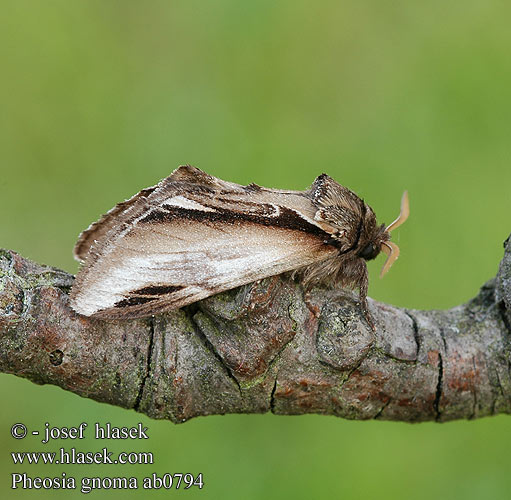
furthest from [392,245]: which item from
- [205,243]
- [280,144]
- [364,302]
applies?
[280,144]

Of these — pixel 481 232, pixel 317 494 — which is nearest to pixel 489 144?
pixel 481 232

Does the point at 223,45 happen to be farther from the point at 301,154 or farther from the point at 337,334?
the point at 337,334

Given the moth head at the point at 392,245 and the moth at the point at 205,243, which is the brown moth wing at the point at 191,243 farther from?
the moth head at the point at 392,245

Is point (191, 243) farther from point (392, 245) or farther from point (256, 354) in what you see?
point (392, 245)

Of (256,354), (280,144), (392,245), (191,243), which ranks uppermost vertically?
(280,144)

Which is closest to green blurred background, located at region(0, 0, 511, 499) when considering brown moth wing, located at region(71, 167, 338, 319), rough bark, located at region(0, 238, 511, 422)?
rough bark, located at region(0, 238, 511, 422)

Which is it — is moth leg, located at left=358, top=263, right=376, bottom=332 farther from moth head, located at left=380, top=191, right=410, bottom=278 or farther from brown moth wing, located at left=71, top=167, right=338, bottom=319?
moth head, located at left=380, top=191, right=410, bottom=278
